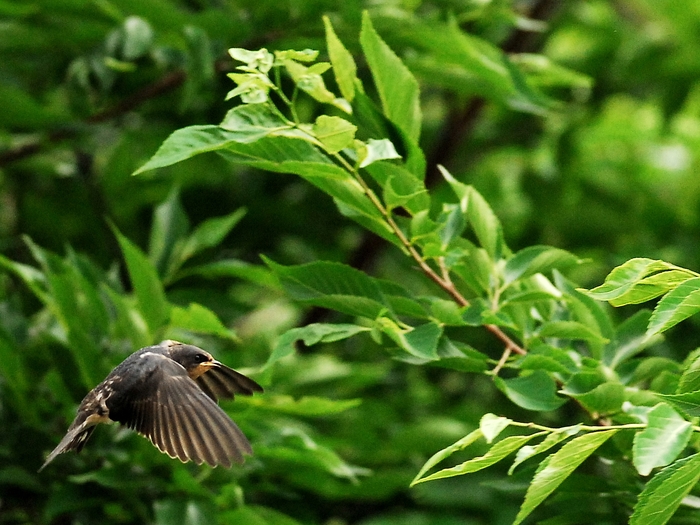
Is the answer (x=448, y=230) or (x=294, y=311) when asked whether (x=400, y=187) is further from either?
(x=294, y=311)

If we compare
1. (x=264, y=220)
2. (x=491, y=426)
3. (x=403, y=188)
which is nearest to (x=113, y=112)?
(x=264, y=220)

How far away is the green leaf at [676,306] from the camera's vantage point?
842mm

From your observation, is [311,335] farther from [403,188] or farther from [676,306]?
[676,306]

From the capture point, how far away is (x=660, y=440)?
2.63ft

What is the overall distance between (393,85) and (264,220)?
46.2 inches

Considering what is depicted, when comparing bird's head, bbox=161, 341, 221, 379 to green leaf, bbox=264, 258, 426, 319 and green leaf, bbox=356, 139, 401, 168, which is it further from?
green leaf, bbox=356, 139, 401, 168

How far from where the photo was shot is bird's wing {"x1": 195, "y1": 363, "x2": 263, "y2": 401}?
1.16 metres

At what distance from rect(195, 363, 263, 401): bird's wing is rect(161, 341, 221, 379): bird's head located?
0.08 feet

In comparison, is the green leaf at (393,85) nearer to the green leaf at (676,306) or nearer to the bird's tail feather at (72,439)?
the green leaf at (676,306)

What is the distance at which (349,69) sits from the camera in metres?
1.09

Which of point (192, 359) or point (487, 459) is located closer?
point (487, 459)

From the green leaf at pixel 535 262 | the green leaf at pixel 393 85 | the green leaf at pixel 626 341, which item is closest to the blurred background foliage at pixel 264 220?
the green leaf at pixel 626 341

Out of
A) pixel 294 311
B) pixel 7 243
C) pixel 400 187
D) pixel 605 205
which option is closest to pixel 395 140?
pixel 400 187

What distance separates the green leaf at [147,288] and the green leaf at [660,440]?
0.77 m
